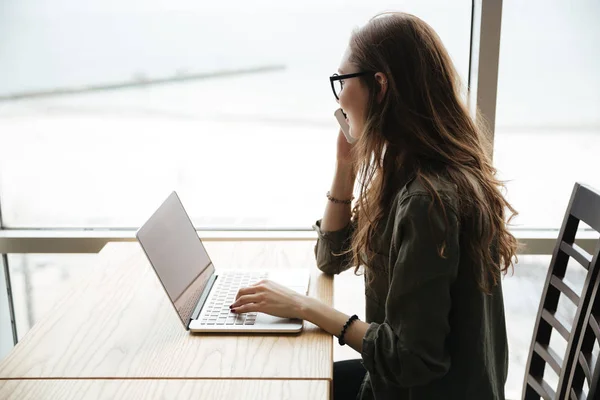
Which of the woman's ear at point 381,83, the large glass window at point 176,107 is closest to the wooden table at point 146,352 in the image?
the woman's ear at point 381,83

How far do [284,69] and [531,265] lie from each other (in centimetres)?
107

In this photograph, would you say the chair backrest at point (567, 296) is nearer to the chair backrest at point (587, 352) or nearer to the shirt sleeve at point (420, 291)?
the chair backrest at point (587, 352)

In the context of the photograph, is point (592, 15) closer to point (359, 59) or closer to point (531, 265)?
point (531, 265)

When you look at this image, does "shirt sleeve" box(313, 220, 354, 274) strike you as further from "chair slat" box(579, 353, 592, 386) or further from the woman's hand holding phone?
"chair slat" box(579, 353, 592, 386)

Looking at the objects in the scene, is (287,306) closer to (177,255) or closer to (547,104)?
(177,255)

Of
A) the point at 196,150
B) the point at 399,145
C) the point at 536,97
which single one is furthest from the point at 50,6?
the point at 536,97

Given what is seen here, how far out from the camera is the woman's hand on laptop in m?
1.37

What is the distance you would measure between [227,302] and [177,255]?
6.2 inches

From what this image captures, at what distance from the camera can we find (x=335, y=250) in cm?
166

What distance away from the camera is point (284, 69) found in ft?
7.16

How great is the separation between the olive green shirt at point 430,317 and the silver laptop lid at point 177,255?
44 cm

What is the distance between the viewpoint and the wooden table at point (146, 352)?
1206mm

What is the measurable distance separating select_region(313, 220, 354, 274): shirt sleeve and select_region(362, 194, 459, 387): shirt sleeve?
465mm

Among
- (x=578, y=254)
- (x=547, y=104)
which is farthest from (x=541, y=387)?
(x=547, y=104)
